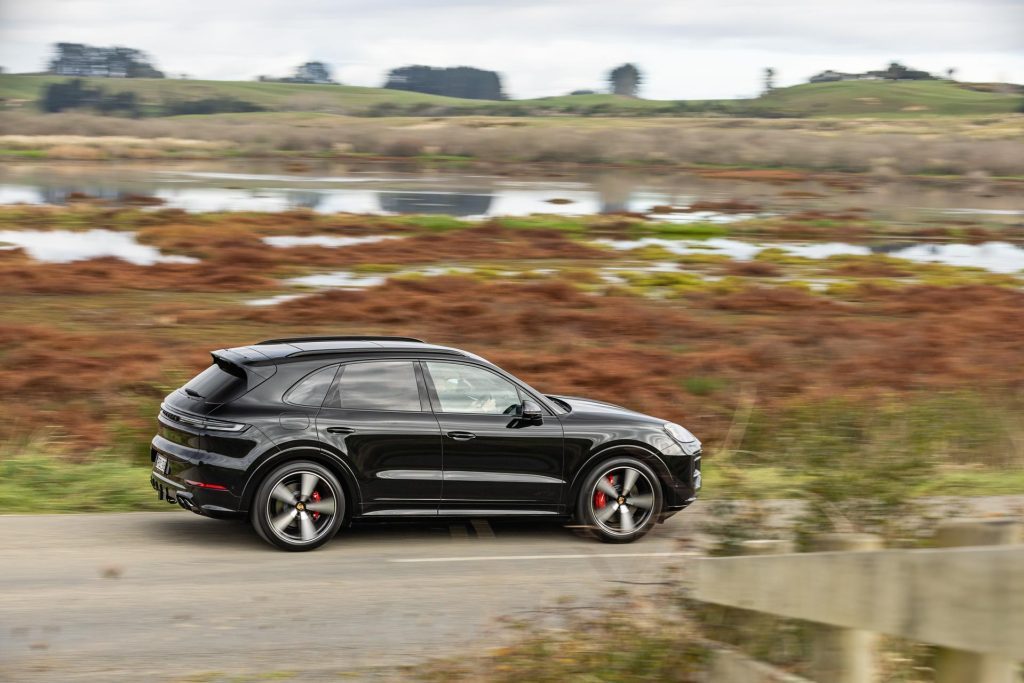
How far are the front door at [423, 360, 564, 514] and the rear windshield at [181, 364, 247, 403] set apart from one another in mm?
1500

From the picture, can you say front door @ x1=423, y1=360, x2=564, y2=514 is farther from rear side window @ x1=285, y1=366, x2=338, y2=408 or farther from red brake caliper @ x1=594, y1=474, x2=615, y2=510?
rear side window @ x1=285, y1=366, x2=338, y2=408

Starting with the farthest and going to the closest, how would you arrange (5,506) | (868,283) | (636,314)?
(868,283) < (636,314) < (5,506)

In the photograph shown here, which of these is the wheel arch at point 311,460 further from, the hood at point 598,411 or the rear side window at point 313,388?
the hood at point 598,411

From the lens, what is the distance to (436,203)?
71.2 meters

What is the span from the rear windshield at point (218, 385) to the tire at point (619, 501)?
2.91m

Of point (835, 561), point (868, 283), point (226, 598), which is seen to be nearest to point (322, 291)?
point (868, 283)

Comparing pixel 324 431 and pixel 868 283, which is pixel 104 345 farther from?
pixel 868 283

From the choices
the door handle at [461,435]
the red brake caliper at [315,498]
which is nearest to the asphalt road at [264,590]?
the red brake caliper at [315,498]

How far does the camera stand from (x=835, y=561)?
386 cm

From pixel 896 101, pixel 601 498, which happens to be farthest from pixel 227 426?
pixel 896 101

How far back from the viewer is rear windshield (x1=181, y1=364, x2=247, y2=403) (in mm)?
10125

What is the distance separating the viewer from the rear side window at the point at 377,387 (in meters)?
10.4

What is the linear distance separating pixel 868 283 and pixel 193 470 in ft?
109

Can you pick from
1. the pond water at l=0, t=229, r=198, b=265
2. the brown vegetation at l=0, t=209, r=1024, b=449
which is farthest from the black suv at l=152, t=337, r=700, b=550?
the pond water at l=0, t=229, r=198, b=265
